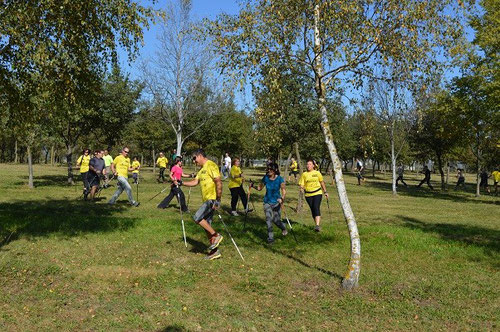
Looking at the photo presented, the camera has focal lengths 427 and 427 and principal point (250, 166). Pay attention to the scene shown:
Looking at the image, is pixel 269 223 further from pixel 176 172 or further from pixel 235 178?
pixel 176 172

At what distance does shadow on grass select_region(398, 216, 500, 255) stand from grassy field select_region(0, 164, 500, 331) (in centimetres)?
5

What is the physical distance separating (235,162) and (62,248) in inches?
248

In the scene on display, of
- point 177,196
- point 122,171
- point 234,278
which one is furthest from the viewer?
point 122,171

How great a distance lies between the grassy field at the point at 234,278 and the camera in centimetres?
571

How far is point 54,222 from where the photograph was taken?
10.9 m

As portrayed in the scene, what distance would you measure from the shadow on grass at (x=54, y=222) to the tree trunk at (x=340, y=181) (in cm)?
584

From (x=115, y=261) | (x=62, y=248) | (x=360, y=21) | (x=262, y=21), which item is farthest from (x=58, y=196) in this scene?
(x=360, y=21)

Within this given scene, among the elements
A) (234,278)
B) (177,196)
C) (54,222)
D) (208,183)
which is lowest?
(234,278)

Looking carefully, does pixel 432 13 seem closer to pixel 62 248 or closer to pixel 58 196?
pixel 62 248

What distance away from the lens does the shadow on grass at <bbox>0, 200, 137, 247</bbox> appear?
32.9ft

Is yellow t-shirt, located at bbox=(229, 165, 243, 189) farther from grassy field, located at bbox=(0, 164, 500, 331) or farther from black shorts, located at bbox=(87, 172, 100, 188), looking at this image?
black shorts, located at bbox=(87, 172, 100, 188)

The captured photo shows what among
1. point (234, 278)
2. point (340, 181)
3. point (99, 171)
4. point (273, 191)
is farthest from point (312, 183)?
point (99, 171)

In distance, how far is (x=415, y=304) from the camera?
644cm

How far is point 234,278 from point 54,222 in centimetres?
591
